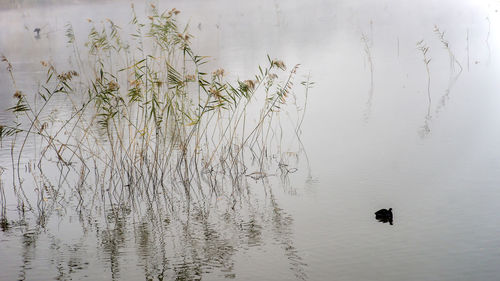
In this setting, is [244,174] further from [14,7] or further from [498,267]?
Answer: [14,7]

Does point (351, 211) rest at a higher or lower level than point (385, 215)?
higher

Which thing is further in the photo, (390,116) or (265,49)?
(265,49)

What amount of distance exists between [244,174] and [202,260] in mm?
1990

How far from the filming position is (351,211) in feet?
17.3

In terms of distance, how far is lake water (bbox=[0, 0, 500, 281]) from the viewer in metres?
4.38

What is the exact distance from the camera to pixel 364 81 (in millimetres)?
10641

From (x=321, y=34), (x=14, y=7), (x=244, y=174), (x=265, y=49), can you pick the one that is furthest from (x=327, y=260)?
(x=14, y=7)

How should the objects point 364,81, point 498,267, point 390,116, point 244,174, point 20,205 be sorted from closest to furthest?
1. point 498,267
2. point 20,205
3. point 244,174
4. point 390,116
5. point 364,81

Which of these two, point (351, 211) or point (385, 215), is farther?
point (351, 211)

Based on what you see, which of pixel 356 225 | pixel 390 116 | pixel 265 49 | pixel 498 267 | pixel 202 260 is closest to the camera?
pixel 498 267

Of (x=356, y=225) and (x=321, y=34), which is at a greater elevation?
(x=321, y=34)

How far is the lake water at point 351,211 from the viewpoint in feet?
14.4

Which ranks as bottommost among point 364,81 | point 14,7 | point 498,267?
point 498,267

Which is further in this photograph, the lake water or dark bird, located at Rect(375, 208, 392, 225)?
dark bird, located at Rect(375, 208, 392, 225)
